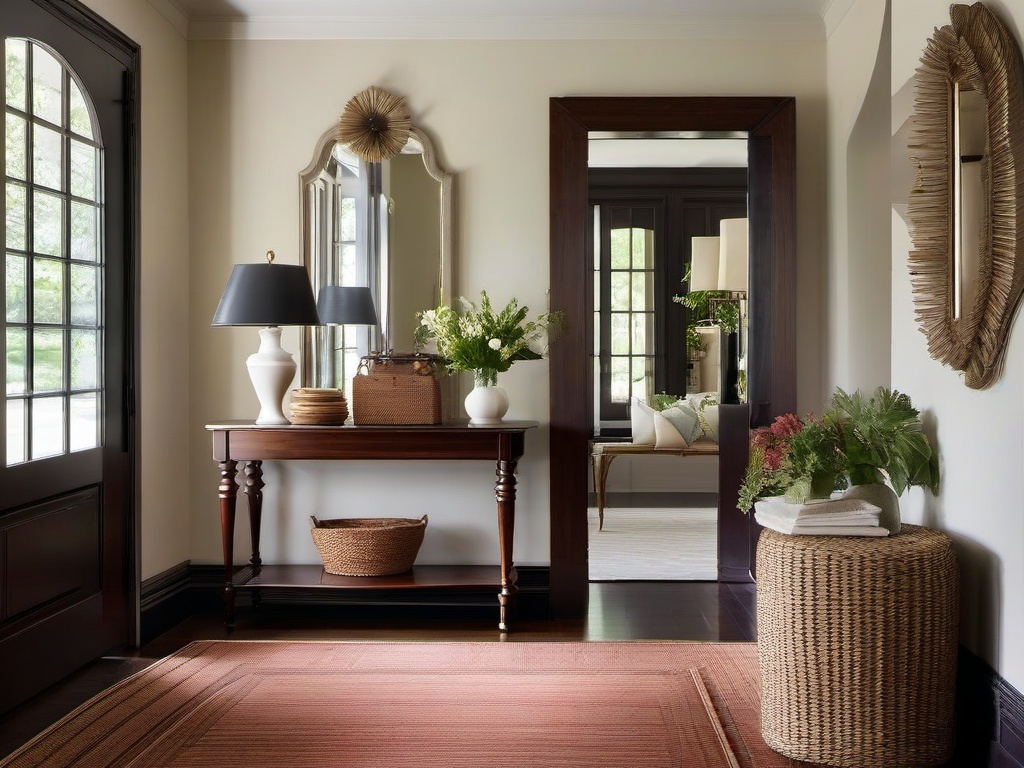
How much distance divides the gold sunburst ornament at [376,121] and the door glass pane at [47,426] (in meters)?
1.76

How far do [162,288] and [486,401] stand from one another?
1500 mm

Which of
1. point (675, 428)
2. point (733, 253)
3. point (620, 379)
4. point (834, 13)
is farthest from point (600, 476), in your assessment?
point (834, 13)

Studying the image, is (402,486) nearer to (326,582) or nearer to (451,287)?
(326,582)

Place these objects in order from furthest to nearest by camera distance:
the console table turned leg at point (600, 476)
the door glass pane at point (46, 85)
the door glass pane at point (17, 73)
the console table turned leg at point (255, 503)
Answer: the console table turned leg at point (600, 476), the console table turned leg at point (255, 503), the door glass pane at point (46, 85), the door glass pane at point (17, 73)

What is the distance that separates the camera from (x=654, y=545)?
569 cm

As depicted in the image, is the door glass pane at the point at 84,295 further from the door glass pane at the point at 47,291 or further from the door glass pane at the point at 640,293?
the door glass pane at the point at 640,293

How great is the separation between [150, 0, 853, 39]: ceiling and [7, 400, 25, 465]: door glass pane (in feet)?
6.52

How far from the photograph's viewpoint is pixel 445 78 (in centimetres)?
423

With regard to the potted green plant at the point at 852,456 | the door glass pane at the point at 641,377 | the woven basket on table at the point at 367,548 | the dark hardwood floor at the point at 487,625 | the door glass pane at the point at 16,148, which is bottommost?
the dark hardwood floor at the point at 487,625

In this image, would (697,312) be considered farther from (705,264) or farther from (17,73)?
(17,73)

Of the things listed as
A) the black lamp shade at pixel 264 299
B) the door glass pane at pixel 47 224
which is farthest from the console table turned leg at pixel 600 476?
the door glass pane at pixel 47 224

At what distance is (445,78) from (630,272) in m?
3.98

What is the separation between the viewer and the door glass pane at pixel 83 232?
3.36 metres

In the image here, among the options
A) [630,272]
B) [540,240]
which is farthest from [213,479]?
[630,272]
